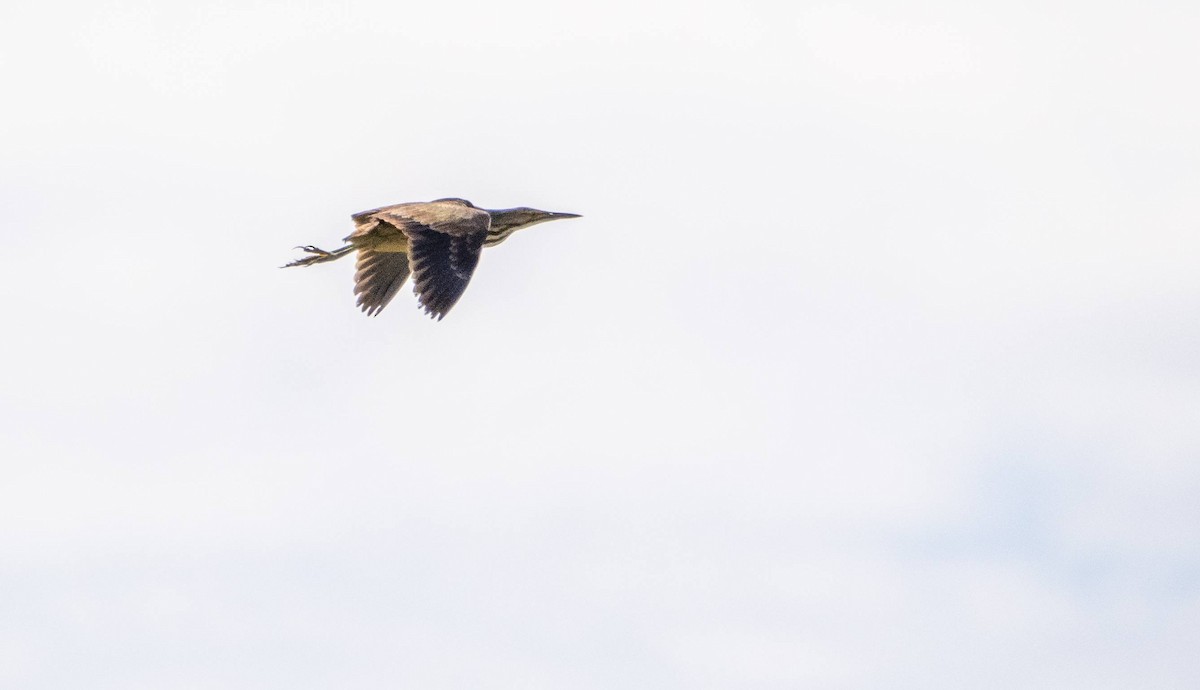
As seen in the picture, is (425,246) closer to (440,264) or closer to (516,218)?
(440,264)

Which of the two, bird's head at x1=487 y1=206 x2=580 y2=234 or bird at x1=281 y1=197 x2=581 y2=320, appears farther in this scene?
bird's head at x1=487 y1=206 x2=580 y2=234

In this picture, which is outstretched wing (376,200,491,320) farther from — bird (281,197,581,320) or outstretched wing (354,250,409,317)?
outstretched wing (354,250,409,317)

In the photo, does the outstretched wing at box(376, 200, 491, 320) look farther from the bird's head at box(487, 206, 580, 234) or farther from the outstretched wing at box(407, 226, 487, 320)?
the bird's head at box(487, 206, 580, 234)

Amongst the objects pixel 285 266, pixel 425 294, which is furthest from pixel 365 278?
pixel 425 294

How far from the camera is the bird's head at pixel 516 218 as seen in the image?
37.8 m

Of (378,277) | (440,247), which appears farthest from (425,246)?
(378,277)

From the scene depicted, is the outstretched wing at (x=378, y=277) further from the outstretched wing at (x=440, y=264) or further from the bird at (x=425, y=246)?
the outstretched wing at (x=440, y=264)

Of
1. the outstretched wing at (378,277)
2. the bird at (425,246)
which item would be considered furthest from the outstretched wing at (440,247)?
the outstretched wing at (378,277)

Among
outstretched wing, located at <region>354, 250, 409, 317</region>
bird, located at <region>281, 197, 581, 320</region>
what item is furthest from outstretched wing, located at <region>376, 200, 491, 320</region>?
outstretched wing, located at <region>354, 250, 409, 317</region>

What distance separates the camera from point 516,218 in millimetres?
38031

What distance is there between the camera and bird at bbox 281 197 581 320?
32.9 metres

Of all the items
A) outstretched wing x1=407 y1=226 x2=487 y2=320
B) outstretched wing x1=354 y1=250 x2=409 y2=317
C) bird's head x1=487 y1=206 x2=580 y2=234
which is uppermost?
bird's head x1=487 y1=206 x2=580 y2=234

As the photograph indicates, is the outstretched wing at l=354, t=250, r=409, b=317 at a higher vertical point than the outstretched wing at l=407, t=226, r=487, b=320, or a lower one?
higher

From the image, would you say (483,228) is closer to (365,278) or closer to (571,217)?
(365,278)
